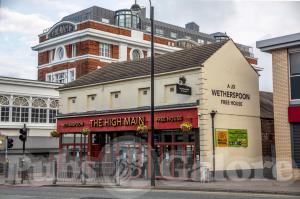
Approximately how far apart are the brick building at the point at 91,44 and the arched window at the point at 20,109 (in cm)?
1298

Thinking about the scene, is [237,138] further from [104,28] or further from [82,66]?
[104,28]

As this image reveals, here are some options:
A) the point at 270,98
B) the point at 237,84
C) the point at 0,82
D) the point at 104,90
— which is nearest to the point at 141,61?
the point at 104,90

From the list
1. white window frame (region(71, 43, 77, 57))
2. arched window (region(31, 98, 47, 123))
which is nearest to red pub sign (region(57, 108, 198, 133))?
arched window (region(31, 98, 47, 123))

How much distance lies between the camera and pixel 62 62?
60562 mm

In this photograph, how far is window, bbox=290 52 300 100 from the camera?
23531mm

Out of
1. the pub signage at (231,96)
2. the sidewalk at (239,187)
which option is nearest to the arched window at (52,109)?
the sidewalk at (239,187)

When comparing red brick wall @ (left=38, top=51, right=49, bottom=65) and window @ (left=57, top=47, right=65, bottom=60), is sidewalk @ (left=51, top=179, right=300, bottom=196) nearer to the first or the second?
window @ (left=57, top=47, right=65, bottom=60)

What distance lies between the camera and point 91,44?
56969 millimetres

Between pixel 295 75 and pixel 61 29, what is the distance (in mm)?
42640

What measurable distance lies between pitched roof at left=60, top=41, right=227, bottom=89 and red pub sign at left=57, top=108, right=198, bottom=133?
245 centimetres

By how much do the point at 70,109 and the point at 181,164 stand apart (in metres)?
11.2

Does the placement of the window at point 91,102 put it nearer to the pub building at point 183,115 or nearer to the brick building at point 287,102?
the pub building at point 183,115

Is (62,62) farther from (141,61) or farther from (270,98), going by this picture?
(270,98)

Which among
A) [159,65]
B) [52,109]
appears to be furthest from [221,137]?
[52,109]
